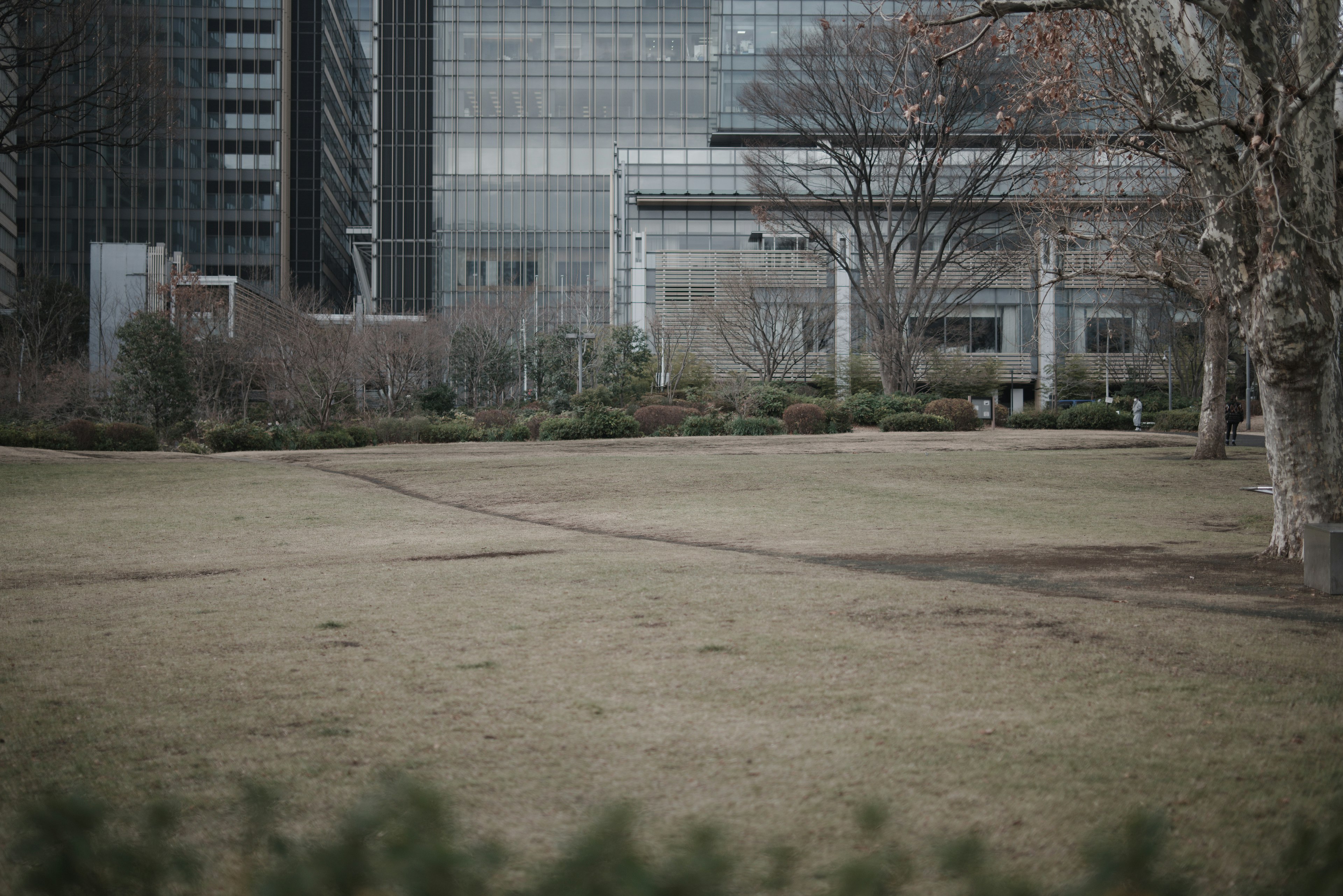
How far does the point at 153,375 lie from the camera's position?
30.5 meters

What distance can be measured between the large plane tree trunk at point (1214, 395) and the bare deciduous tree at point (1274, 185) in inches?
578

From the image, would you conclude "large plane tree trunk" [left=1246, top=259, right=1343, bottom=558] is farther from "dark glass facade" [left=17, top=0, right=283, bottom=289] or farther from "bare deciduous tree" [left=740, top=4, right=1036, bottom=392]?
"dark glass facade" [left=17, top=0, right=283, bottom=289]

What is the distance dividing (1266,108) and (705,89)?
266 ft

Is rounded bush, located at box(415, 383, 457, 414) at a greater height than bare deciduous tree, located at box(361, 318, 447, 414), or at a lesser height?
lesser

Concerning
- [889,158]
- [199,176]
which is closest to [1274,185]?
[889,158]

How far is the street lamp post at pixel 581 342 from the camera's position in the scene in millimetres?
48656

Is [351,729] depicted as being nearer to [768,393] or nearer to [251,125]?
[768,393]

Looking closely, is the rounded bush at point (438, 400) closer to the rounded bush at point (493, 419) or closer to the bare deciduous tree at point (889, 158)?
the rounded bush at point (493, 419)

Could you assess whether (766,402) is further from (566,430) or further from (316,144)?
(316,144)

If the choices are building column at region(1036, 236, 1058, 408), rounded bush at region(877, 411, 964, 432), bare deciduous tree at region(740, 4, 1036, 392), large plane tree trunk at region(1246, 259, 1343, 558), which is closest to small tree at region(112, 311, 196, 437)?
bare deciduous tree at region(740, 4, 1036, 392)

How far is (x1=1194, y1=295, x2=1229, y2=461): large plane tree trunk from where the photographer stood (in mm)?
24816

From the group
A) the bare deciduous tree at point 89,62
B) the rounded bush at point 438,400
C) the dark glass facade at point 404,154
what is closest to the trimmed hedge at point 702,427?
the rounded bush at point 438,400

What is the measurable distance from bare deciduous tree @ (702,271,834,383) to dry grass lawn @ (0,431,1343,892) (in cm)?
3090

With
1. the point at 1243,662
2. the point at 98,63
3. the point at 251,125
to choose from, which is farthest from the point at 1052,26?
the point at 251,125
